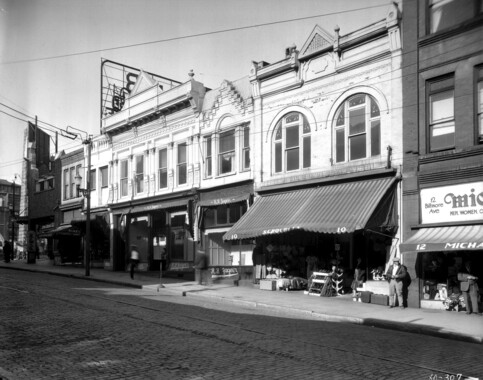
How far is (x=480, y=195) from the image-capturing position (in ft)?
47.8

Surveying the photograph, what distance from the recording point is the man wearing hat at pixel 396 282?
620 inches

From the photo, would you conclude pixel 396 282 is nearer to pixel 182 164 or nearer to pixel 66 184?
pixel 182 164

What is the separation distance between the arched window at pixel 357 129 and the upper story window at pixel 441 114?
193 cm

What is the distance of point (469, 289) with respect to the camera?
47.3 ft

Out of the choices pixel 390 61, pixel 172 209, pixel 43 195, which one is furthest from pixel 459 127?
pixel 43 195

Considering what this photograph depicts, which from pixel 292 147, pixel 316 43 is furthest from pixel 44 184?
pixel 316 43

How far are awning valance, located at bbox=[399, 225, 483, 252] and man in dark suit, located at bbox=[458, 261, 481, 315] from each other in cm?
97

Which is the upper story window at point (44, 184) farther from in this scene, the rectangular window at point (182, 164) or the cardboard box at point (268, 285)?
the cardboard box at point (268, 285)

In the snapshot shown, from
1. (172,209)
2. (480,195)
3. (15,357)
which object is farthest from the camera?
(172,209)

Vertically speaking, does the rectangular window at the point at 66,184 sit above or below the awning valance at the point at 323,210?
above

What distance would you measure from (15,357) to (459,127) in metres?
13.2

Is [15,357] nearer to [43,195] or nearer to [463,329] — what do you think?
[463,329]

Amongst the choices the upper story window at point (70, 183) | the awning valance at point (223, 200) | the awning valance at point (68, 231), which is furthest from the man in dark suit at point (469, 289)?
the upper story window at point (70, 183)

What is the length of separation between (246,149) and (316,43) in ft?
17.9
